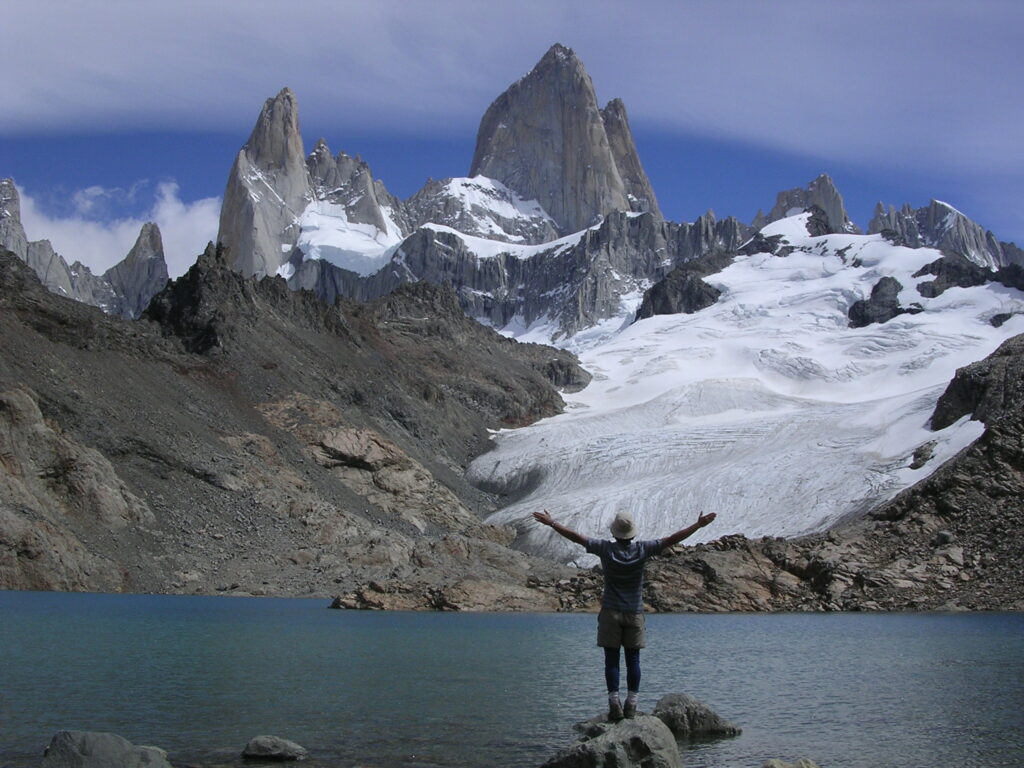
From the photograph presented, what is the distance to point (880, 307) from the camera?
18738 cm

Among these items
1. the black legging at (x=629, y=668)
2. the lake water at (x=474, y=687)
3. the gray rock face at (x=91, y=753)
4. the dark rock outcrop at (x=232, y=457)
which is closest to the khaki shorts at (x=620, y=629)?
the black legging at (x=629, y=668)

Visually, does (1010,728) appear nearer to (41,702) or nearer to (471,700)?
(471,700)

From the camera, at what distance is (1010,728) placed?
16656 millimetres

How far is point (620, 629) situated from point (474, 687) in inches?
339

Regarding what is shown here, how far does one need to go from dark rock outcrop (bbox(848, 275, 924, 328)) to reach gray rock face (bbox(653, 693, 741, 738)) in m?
175

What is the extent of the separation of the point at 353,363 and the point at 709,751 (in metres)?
96.6

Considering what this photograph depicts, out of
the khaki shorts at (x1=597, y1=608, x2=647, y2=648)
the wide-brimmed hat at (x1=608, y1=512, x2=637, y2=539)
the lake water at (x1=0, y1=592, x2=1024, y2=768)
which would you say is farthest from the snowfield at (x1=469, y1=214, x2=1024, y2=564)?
the wide-brimmed hat at (x1=608, y1=512, x2=637, y2=539)

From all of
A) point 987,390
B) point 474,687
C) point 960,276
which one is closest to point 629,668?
point 474,687

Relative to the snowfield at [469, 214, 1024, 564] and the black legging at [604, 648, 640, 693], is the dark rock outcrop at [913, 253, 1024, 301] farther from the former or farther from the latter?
the black legging at [604, 648, 640, 693]

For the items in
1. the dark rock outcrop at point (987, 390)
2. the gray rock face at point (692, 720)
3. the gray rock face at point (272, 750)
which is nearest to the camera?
the gray rock face at point (272, 750)

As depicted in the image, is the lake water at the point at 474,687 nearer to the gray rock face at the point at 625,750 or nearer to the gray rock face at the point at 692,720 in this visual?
the gray rock face at the point at 692,720

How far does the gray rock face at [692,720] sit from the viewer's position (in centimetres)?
1647

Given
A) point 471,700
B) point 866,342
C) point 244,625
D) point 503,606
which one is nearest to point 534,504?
point 503,606

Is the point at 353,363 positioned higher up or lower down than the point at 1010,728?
higher up
